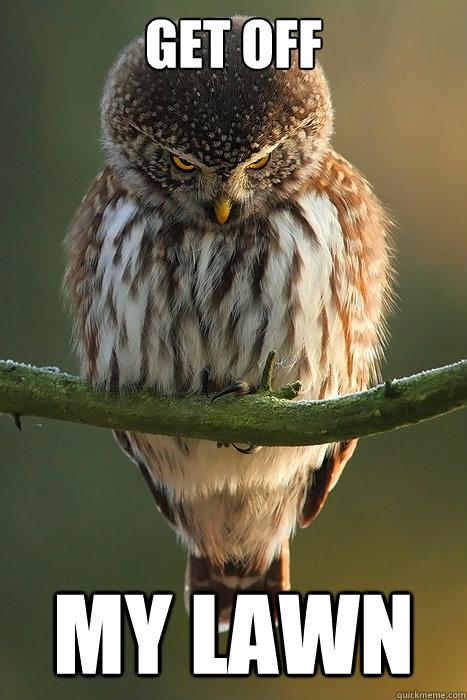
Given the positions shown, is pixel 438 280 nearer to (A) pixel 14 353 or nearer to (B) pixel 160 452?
(A) pixel 14 353

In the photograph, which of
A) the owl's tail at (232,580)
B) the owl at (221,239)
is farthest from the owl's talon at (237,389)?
the owl's tail at (232,580)

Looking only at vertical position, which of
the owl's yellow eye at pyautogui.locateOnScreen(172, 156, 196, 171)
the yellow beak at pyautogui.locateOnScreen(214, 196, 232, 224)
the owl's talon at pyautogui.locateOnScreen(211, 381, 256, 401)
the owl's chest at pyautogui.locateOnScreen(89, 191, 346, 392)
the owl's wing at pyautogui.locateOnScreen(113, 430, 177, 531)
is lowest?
the owl's wing at pyautogui.locateOnScreen(113, 430, 177, 531)

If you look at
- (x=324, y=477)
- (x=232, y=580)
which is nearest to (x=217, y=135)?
(x=324, y=477)

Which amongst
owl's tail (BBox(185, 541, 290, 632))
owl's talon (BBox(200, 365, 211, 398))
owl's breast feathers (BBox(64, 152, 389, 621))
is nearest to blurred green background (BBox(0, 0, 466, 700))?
owl's tail (BBox(185, 541, 290, 632))

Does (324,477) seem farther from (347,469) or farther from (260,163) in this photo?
(347,469)

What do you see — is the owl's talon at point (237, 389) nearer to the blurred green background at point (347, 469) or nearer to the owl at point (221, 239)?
the owl at point (221, 239)

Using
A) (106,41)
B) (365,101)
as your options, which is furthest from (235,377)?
(106,41)

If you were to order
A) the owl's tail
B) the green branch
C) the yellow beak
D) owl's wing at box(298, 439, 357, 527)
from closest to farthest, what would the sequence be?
the green branch
the yellow beak
owl's wing at box(298, 439, 357, 527)
the owl's tail

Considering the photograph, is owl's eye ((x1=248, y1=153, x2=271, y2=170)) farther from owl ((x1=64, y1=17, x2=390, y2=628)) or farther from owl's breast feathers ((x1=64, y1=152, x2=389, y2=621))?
owl's breast feathers ((x1=64, y1=152, x2=389, y2=621))
